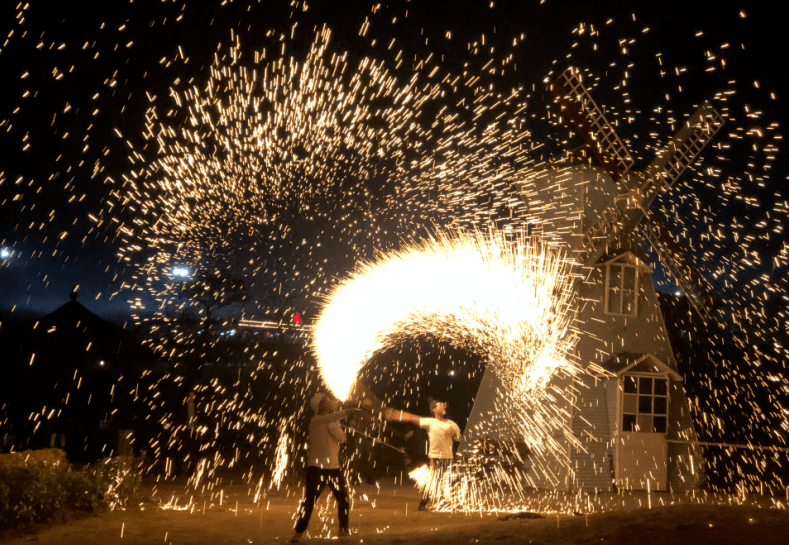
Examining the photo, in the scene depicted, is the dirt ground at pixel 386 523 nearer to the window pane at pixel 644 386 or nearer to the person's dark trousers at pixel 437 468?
the person's dark trousers at pixel 437 468

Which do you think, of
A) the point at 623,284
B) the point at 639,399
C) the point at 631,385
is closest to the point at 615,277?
the point at 623,284

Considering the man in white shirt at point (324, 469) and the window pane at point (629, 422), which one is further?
the window pane at point (629, 422)

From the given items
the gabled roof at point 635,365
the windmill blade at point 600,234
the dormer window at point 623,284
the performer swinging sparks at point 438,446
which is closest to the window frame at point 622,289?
the dormer window at point 623,284

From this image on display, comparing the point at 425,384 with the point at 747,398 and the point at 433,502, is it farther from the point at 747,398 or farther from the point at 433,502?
the point at 433,502

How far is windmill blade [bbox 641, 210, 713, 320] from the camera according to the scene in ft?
55.4

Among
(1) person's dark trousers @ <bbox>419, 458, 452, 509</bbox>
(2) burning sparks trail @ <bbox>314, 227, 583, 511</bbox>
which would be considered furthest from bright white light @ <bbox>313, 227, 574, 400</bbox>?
(1) person's dark trousers @ <bbox>419, 458, 452, 509</bbox>

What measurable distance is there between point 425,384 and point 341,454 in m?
16.6

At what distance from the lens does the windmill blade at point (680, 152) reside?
53.4ft

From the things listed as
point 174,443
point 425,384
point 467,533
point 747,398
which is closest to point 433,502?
point 467,533

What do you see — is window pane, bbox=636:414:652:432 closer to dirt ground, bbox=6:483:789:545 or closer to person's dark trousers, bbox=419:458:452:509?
dirt ground, bbox=6:483:789:545

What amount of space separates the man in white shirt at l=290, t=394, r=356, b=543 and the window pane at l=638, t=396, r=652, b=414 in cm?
899

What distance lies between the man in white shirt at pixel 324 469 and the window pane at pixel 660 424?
370 inches

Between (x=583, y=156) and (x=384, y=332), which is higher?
(x=583, y=156)

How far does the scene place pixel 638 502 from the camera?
1300 centimetres
